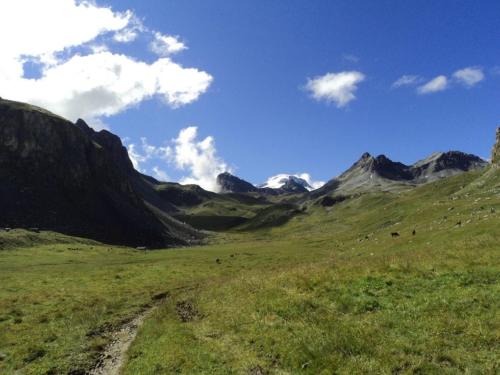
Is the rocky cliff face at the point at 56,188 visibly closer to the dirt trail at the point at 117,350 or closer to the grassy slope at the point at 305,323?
the grassy slope at the point at 305,323

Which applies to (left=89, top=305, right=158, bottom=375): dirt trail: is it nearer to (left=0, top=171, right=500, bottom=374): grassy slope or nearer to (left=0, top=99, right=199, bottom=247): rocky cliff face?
(left=0, top=171, right=500, bottom=374): grassy slope

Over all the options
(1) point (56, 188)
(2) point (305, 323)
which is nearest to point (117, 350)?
(2) point (305, 323)

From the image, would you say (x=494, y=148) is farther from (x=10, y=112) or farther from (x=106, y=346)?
(x=10, y=112)

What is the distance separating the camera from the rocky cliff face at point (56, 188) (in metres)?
151

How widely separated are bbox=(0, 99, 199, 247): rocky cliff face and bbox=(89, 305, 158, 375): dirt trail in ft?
403

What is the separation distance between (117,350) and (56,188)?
163 metres

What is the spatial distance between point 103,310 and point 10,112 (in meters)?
168

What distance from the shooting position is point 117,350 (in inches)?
971

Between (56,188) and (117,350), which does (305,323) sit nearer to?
(117,350)

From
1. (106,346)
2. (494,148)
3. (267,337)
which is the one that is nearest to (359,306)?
(267,337)

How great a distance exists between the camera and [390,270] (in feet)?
92.5

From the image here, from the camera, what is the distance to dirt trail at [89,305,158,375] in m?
21.5

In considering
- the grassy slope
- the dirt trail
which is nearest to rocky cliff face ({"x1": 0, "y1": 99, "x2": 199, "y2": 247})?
the grassy slope

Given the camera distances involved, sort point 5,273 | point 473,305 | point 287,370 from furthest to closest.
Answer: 1. point 5,273
2. point 473,305
3. point 287,370
